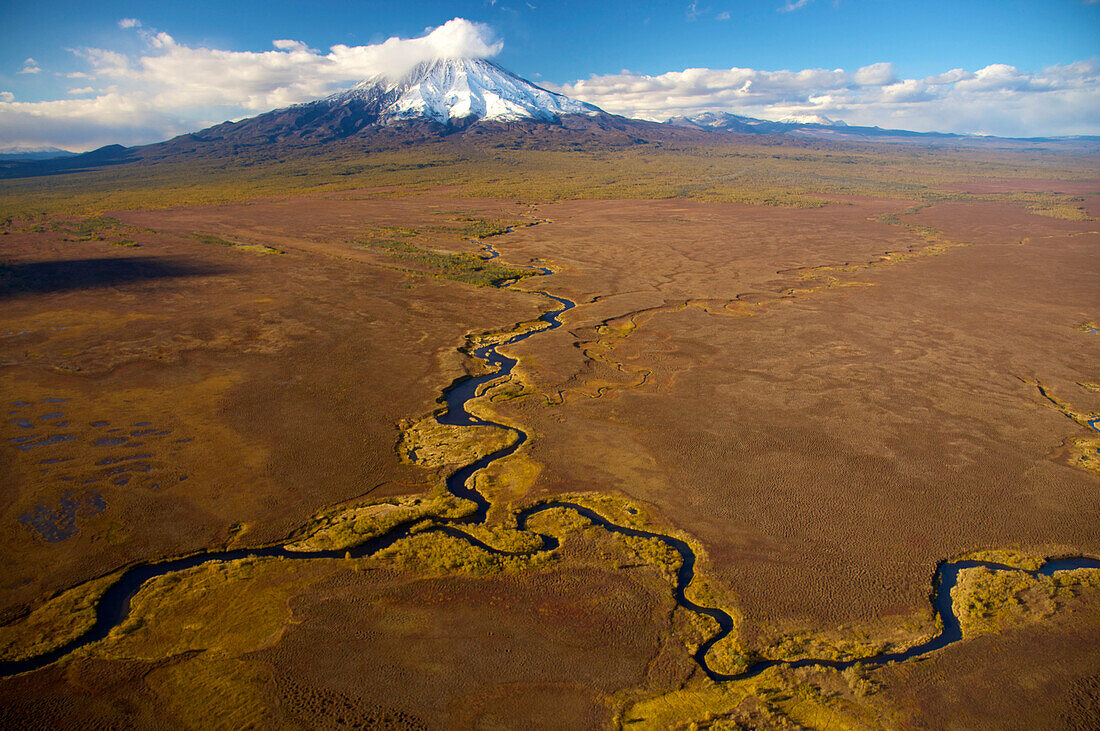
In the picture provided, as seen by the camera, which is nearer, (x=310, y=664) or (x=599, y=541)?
(x=310, y=664)

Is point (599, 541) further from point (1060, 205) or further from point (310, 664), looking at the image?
point (1060, 205)

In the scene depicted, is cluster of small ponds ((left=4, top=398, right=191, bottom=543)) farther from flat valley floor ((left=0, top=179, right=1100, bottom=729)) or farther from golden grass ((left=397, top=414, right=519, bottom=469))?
golden grass ((left=397, top=414, right=519, bottom=469))

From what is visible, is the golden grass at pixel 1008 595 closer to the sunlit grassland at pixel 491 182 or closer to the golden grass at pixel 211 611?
the golden grass at pixel 211 611

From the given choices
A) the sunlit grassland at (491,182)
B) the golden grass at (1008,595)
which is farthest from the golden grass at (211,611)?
the sunlit grassland at (491,182)

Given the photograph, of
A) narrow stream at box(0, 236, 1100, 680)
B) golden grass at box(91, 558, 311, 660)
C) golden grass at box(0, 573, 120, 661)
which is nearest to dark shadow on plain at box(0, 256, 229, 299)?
golden grass at box(0, 573, 120, 661)

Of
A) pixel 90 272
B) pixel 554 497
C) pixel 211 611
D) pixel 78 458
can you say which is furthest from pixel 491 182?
pixel 211 611

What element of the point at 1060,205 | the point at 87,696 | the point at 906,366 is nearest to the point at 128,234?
the point at 87,696
